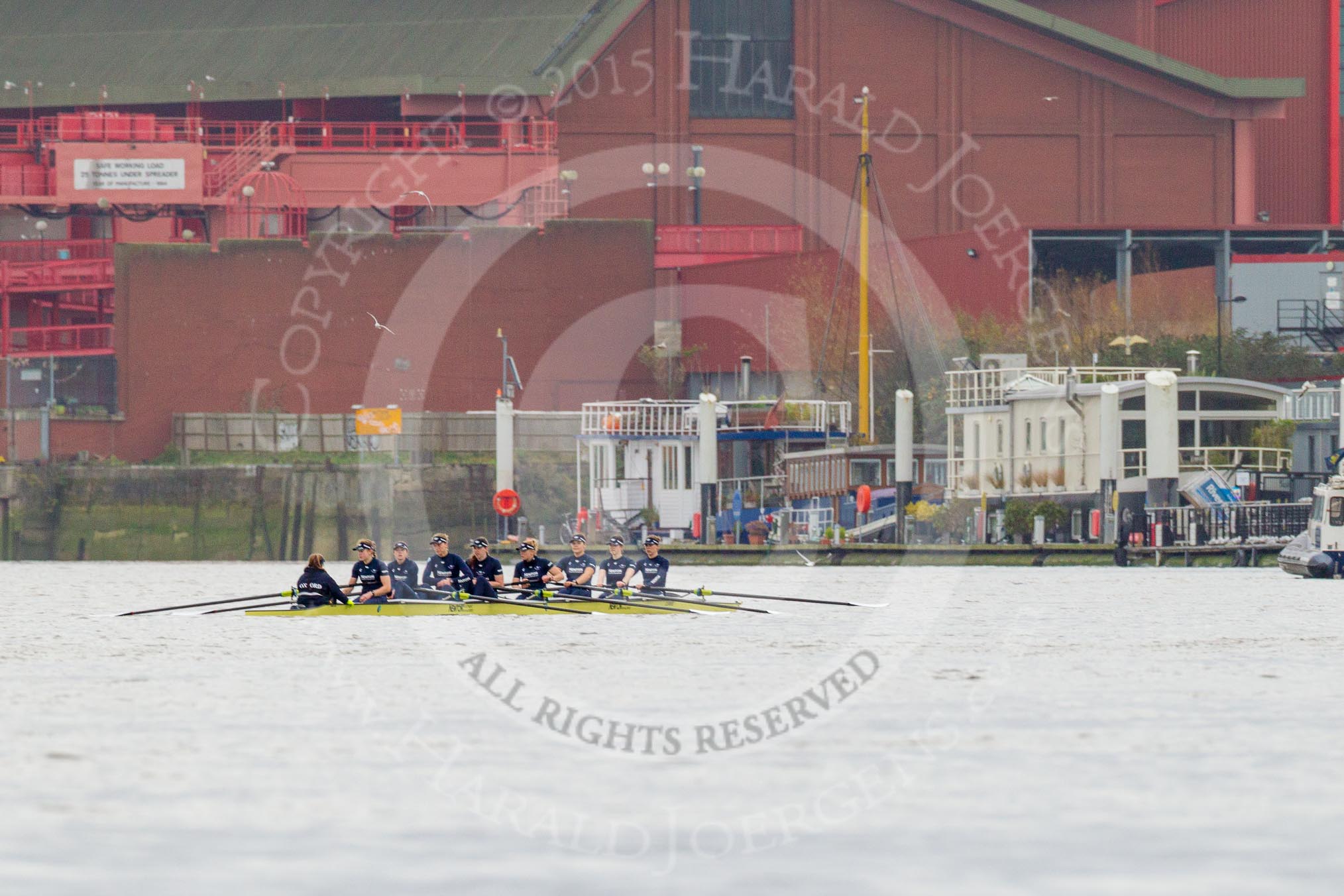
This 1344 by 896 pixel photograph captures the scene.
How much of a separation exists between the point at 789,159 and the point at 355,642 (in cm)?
4912

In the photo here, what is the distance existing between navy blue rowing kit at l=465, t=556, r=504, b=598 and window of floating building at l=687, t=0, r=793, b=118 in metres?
47.0

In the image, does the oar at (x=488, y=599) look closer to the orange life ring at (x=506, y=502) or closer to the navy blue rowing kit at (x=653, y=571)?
the navy blue rowing kit at (x=653, y=571)

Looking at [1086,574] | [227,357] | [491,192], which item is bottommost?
[1086,574]

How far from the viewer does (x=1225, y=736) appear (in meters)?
24.8

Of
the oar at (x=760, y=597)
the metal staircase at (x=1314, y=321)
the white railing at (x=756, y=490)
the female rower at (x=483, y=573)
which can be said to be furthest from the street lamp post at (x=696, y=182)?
the female rower at (x=483, y=573)

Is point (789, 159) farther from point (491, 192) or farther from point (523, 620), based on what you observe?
point (523, 620)

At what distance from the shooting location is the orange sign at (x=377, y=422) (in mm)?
73375

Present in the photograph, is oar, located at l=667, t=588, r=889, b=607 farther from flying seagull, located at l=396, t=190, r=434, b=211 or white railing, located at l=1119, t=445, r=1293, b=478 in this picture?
flying seagull, located at l=396, t=190, r=434, b=211

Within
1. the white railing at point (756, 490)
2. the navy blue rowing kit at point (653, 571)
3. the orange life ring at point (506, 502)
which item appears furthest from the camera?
the white railing at point (756, 490)

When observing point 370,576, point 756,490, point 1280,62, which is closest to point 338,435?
point 756,490

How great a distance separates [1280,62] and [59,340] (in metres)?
50.3

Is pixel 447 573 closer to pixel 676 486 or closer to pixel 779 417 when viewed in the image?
pixel 676 486

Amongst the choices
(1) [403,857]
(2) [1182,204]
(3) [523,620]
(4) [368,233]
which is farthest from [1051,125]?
(1) [403,857]

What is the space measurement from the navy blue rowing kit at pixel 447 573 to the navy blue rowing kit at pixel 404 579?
0.78ft
